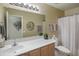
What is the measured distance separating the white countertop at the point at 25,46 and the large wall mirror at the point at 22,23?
0.11 metres

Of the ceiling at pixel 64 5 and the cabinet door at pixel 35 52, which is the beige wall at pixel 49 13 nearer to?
the ceiling at pixel 64 5

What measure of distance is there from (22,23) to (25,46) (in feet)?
1.13

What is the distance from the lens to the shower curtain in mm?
1538

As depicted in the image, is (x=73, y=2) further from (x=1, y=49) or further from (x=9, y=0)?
(x=1, y=49)

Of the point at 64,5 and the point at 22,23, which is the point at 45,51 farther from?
the point at 64,5

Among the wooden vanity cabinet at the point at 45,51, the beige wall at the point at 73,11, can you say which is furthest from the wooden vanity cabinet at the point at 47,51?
the beige wall at the point at 73,11

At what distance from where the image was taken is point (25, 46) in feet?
5.04

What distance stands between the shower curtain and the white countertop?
180mm

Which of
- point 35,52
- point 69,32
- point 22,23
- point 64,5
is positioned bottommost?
point 35,52

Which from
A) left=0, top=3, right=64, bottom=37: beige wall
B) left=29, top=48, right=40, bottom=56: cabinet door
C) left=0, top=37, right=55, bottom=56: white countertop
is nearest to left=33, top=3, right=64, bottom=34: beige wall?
left=0, top=3, right=64, bottom=37: beige wall

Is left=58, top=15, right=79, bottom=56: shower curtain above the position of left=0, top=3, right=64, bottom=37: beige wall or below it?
below

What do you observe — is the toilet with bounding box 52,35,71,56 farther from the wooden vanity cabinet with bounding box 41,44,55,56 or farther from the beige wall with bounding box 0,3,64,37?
the beige wall with bounding box 0,3,64,37

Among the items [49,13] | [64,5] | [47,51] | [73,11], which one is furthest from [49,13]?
[47,51]

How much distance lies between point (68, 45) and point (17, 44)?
2.48 feet
